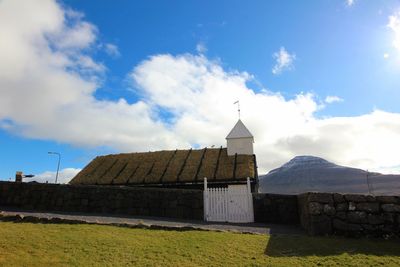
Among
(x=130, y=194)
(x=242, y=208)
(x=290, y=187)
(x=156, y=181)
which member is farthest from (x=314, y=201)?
(x=290, y=187)

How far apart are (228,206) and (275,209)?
1969 millimetres

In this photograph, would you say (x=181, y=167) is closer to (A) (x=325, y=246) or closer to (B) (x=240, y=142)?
(B) (x=240, y=142)

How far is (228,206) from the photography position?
1516 cm

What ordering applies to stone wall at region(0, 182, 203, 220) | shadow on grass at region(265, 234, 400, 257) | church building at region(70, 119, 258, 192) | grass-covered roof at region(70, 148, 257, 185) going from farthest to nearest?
grass-covered roof at region(70, 148, 257, 185)
church building at region(70, 119, 258, 192)
stone wall at region(0, 182, 203, 220)
shadow on grass at region(265, 234, 400, 257)

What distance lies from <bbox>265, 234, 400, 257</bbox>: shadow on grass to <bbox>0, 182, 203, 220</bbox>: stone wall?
541cm

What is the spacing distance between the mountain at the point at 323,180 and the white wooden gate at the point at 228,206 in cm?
6706

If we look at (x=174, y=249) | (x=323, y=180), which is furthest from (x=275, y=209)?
(x=323, y=180)

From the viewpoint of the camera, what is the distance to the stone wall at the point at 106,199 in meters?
15.4

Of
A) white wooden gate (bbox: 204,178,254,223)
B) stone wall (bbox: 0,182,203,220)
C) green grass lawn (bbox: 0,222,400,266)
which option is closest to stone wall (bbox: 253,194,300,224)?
white wooden gate (bbox: 204,178,254,223)

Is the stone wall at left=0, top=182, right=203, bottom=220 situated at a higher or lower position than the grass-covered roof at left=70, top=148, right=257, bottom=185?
lower

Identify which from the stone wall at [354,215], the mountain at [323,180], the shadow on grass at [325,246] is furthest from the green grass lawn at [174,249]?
the mountain at [323,180]

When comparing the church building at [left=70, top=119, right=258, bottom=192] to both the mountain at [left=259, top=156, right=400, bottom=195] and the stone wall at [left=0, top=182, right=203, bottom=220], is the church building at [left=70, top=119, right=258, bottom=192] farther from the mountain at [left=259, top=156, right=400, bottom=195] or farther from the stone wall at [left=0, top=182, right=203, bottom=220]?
the mountain at [left=259, top=156, right=400, bottom=195]

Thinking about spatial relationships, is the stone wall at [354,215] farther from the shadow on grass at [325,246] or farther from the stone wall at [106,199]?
the stone wall at [106,199]

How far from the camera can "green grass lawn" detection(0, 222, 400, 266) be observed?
802cm
